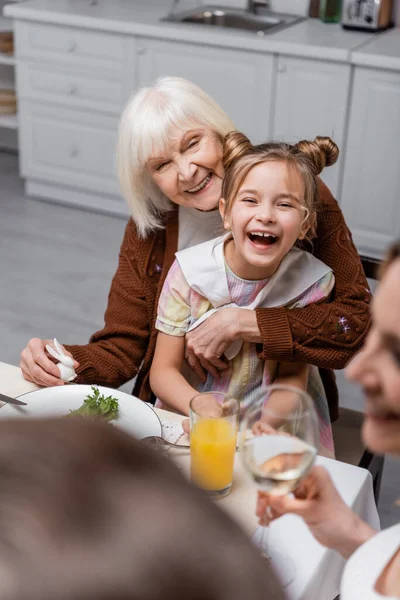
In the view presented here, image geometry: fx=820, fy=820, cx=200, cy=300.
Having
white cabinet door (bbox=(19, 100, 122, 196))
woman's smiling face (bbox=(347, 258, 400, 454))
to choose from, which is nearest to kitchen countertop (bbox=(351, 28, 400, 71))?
white cabinet door (bbox=(19, 100, 122, 196))

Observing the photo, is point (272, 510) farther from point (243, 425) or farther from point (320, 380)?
point (320, 380)

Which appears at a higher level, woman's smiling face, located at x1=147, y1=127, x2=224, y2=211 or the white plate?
woman's smiling face, located at x1=147, y1=127, x2=224, y2=211

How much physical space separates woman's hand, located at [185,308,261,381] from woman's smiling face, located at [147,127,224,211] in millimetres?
261

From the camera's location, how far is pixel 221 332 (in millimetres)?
1523

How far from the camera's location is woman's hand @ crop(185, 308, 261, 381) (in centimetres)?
152

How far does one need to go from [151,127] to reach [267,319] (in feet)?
1.46

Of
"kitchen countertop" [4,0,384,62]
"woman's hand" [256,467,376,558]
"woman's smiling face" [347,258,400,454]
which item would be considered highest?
"woman's smiling face" [347,258,400,454]

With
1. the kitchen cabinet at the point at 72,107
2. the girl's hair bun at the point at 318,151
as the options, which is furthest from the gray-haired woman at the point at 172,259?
the kitchen cabinet at the point at 72,107

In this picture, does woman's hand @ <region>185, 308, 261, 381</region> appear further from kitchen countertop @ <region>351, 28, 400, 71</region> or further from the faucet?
the faucet

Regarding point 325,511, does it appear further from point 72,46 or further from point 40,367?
point 72,46

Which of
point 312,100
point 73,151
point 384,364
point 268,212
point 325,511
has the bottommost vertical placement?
point 73,151

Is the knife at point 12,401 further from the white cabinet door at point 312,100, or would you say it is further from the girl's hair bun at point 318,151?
the white cabinet door at point 312,100

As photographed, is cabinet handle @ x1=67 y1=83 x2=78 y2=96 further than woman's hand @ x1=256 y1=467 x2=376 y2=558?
Yes

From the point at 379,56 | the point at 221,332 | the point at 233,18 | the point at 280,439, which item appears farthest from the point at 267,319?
the point at 233,18
